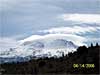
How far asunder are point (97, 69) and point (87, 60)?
11.9 metres

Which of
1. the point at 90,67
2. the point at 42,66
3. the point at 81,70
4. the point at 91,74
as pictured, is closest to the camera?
the point at 91,74

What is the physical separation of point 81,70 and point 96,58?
9.60 metres

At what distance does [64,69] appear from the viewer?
150 meters

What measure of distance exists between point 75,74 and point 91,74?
20.9 feet

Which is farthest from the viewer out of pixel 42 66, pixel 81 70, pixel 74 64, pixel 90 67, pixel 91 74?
pixel 42 66

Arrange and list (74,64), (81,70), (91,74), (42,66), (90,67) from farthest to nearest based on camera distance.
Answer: (42,66), (74,64), (90,67), (81,70), (91,74)

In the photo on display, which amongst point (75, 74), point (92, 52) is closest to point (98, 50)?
point (92, 52)

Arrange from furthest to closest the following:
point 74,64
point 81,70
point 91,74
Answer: point 74,64 < point 81,70 < point 91,74

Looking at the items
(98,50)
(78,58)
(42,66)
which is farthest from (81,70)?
(42,66)

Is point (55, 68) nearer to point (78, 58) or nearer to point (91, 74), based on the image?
point (78, 58)

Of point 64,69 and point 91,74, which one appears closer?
point 91,74

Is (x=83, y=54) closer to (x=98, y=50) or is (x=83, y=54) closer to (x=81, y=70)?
(x=98, y=50)

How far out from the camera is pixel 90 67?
14275cm

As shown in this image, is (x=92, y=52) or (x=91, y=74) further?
(x=92, y=52)
